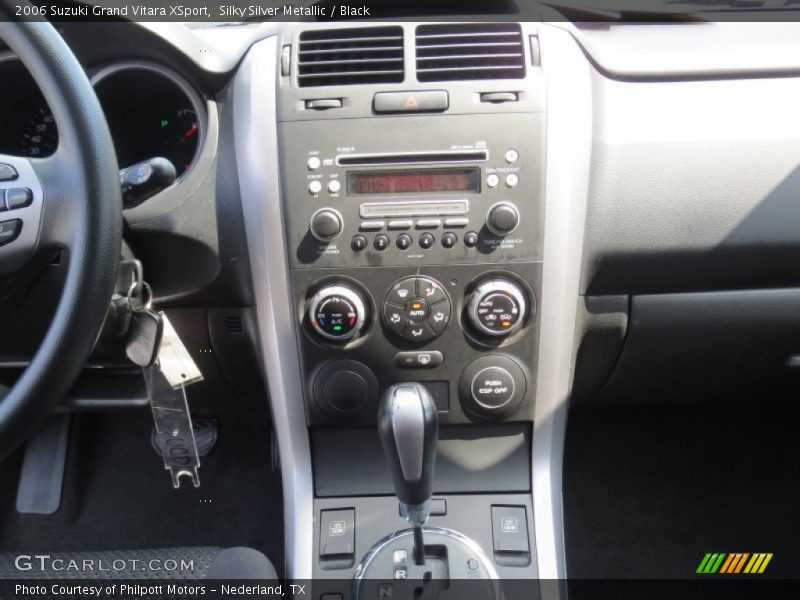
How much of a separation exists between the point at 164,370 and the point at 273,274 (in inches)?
9.1

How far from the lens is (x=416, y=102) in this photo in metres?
1.29

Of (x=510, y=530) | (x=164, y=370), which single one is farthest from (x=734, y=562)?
(x=164, y=370)

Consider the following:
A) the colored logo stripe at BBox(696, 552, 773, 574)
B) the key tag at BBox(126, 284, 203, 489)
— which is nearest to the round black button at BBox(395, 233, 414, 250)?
the key tag at BBox(126, 284, 203, 489)

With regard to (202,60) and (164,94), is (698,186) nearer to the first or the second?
(202,60)

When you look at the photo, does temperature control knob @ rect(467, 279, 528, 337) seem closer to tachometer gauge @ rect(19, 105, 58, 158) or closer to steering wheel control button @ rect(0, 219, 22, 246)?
steering wheel control button @ rect(0, 219, 22, 246)

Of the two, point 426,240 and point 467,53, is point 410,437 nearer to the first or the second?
point 426,240

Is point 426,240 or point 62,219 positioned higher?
point 62,219

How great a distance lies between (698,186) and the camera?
134cm

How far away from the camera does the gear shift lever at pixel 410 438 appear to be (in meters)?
1.10

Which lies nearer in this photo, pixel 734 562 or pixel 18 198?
pixel 18 198

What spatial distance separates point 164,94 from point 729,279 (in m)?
1.08

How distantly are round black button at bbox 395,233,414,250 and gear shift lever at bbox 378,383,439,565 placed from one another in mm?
246

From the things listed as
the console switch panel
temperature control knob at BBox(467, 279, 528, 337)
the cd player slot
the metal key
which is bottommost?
the console switch panel

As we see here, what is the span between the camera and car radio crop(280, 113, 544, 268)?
4.22 feet
